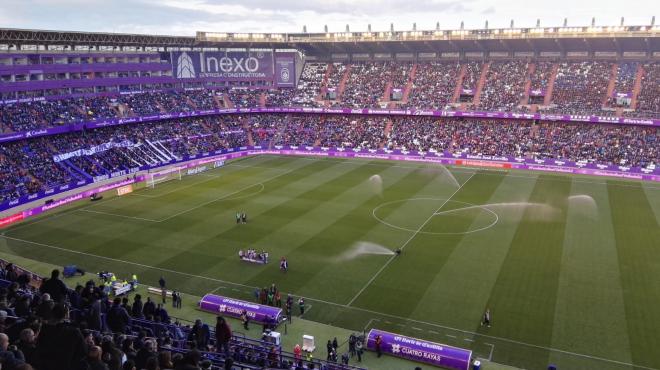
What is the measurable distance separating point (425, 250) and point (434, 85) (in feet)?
171

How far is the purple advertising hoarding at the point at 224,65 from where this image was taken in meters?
81.7

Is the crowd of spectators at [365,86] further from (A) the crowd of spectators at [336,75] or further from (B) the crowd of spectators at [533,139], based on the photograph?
(B) the crowd of spectators at [533,139]

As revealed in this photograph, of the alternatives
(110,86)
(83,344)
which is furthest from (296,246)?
(110,86)

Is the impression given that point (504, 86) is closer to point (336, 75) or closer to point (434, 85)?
point (434, 85)

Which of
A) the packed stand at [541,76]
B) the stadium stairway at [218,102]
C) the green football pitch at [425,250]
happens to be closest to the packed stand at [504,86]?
the packed stand at [541,76]

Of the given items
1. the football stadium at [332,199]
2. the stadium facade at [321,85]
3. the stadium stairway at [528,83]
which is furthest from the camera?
the stadium stairway at [528,83]

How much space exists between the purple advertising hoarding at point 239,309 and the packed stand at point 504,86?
190 feet

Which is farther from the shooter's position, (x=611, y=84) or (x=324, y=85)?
Answer: (x=324, y=85)

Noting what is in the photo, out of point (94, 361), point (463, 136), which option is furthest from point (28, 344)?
point (463, 136)

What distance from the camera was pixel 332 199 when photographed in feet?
166

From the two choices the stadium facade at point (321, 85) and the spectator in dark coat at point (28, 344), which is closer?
the spectator in dark coat at point (28, 344)

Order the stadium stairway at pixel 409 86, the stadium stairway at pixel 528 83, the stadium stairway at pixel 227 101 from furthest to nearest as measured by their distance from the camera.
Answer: the stadium stairway at pixel 227 101 < the stadium stairway at pixel 409 86 < the stadium stairway at pixel 528 83

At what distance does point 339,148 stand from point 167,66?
31187mm

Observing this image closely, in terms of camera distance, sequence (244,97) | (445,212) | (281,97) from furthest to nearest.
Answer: (281,97), (244,97), (445,212)
